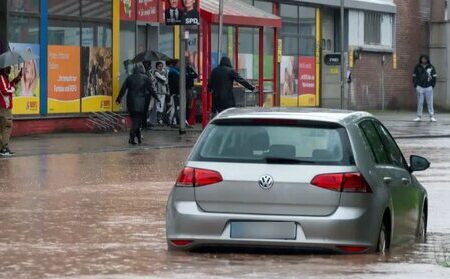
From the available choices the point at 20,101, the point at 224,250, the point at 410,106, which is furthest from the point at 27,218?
the point at 410,106

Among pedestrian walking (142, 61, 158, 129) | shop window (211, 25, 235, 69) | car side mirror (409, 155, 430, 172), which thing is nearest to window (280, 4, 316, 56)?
shop window (211, 25, 235, 69)

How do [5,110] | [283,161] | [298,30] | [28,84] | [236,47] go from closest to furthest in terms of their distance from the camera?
[283,161] → [5,110] → [28,84] → [236,47] → [298,30]

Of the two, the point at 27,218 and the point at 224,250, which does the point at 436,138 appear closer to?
the point at 27,218

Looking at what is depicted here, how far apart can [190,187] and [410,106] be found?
140 ft

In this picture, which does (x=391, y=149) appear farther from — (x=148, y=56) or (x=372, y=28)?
(x=372, y=28)

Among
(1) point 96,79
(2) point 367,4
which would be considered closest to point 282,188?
(1) point 96,79

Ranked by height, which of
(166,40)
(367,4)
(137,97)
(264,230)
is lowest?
(264,230)

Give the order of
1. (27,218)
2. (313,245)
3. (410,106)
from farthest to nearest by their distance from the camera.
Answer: (410,106) → (27,218) → (313,245)

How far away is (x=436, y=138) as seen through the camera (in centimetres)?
3462

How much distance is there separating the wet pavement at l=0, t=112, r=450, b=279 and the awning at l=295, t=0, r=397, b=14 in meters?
22.5

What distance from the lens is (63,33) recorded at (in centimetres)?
3250

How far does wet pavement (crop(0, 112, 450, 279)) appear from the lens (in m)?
10.9

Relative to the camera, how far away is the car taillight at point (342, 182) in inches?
446

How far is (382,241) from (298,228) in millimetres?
885
